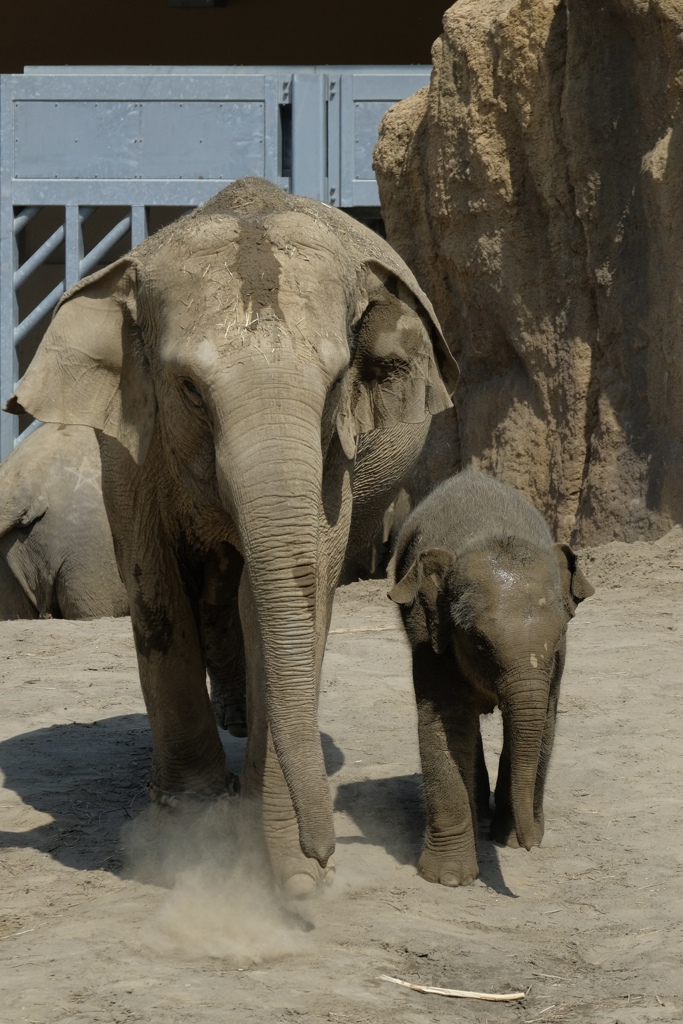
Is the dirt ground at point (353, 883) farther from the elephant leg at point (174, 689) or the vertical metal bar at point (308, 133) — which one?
the vertical metal bar at point (308, 133)

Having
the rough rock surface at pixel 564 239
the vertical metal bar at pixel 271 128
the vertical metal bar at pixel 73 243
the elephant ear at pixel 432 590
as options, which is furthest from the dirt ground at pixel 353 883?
the vertical metal bar at pixel 271 128

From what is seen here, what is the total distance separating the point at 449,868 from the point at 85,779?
5.88ft

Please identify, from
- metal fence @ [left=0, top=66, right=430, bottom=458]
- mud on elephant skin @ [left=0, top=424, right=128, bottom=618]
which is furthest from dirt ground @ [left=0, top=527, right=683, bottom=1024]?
metal fence @ [left=0, top=66, right=430, bottom=458]

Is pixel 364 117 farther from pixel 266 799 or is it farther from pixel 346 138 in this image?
pixel 266 799

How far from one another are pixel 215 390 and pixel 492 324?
7.08 m

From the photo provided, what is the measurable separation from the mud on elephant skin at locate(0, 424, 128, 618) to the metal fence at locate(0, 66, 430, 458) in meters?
1.54

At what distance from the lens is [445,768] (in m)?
4.99

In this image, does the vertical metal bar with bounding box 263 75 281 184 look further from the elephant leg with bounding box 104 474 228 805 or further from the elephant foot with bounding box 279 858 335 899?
the elephant foot with bounding box 279 858 335 899

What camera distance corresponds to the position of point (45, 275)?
53.4ft

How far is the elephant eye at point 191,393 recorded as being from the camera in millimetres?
4410

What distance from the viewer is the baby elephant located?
4.56 meters

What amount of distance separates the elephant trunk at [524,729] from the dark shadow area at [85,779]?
1431 millimetres

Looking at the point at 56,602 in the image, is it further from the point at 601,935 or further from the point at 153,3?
the point at 153,3

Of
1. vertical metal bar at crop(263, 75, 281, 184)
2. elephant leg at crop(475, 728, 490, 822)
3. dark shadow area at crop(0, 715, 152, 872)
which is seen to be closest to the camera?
dark shadow area at crop(0, 715, 152, 872)
